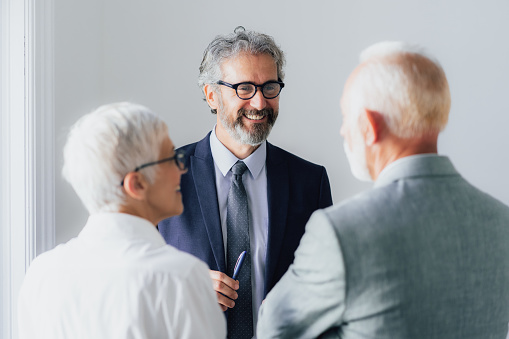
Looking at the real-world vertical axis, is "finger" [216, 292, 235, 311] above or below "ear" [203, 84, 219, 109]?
below

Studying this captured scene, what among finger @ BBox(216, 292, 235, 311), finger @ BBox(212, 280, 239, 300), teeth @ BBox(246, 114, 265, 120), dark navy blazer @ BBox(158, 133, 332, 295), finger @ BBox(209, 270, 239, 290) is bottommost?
finger @ BBox(216, 292, 235, 311)

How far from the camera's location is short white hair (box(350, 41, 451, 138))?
110 centimetres

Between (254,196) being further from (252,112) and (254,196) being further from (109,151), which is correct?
(109,151)

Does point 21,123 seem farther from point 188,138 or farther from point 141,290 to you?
point 141,290

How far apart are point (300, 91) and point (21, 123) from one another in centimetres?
126

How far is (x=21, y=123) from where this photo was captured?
7.00 feet

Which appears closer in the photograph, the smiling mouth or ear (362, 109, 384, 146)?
ear (362, 109, 384, 146)

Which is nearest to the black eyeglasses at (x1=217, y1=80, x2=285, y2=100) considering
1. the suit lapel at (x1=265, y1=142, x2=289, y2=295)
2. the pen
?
the suit lapel at (x1=265, y1=142, x2=289, y2=295)

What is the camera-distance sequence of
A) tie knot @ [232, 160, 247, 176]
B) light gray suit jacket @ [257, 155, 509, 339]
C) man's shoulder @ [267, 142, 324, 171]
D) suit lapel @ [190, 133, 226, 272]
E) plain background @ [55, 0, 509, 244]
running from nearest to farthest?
light gray suit jacket @ [257, 155, 509, 339], suit lapel @ [190, 133, 226, 272], tie knot @ [232, 160, 247, 176], man's shoulder @ [267, 142, 324, 171], plain background @ [55, 0, 509, 244]

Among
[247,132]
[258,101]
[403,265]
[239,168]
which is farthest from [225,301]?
Result: [403,265]

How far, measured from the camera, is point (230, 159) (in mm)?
1973

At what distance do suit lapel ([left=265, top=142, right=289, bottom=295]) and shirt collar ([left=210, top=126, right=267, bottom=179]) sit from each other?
0.04m

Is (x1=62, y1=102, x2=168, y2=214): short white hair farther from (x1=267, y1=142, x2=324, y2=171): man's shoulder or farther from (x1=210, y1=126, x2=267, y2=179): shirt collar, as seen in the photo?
(x1=267, y1=142, x2=324, y2=171): man's shoulder

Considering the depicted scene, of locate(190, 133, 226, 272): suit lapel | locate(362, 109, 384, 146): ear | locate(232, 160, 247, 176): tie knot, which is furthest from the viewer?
A: locate(232, 160, 247, 176): tie knot
